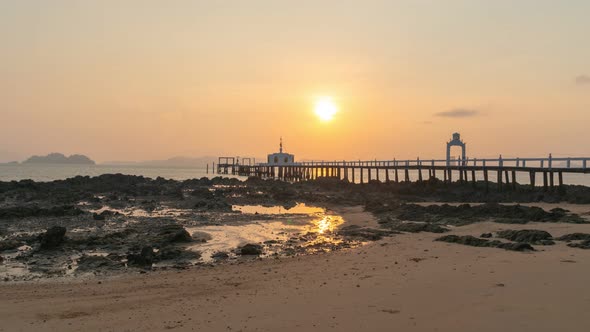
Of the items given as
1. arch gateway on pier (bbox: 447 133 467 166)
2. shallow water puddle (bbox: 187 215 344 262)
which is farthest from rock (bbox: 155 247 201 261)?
arch gateway on pier (bbox: 447 133 467 166)

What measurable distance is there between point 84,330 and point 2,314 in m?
1.90

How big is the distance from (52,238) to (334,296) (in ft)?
31.2

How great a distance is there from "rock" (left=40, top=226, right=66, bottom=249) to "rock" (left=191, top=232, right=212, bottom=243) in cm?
397

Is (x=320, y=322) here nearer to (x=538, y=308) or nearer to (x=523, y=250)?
(x=538, y=308)

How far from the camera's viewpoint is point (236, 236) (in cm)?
1644

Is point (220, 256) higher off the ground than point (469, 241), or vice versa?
point (469, 241)

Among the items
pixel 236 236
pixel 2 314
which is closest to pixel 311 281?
pixel 2 314

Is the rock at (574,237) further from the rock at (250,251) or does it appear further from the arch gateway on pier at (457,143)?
the arch gateway on pier at (457,143)

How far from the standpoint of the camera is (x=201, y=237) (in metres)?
15.9

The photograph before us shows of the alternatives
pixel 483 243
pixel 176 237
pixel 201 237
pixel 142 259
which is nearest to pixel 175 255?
pixel 142 259

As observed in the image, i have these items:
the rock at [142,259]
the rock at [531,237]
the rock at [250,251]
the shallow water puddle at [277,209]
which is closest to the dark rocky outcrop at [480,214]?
the rock at [531,237]

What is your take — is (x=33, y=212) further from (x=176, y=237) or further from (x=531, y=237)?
(x=531, y=237)

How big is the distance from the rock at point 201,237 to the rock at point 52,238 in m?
3.97

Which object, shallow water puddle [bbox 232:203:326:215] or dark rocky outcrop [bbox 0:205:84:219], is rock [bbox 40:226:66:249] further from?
shallow water puddle [bbox 232:203:326:215]
